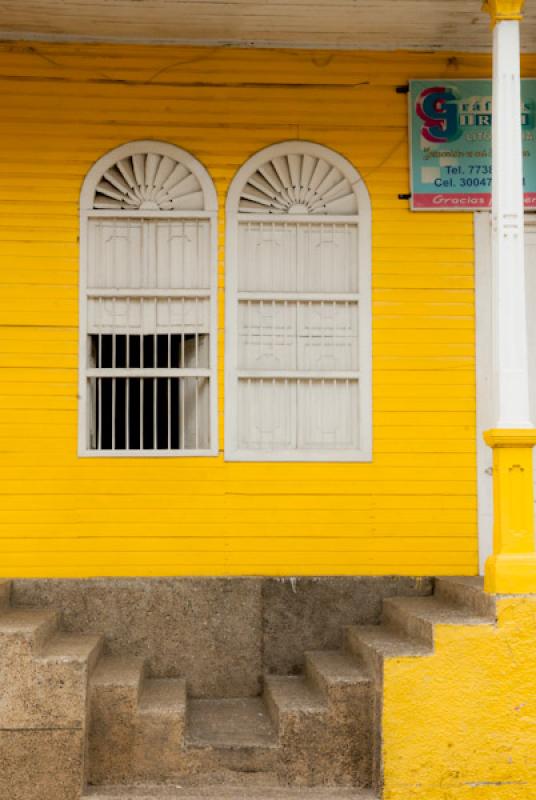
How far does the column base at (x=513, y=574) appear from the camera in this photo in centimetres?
646

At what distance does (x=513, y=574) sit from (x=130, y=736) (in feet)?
8.03

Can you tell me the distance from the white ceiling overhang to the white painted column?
0.98 metres

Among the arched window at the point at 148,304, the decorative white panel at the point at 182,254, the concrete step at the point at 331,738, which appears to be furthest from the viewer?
the decorative white panel at the point at 182,254

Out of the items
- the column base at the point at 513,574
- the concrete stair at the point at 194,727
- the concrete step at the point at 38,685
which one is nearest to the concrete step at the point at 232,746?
the concrete stair at the point at 194,727

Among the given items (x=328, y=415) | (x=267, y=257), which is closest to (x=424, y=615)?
(x=328, y=415)

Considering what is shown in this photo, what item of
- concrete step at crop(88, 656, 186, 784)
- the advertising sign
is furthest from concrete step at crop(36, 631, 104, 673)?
the advertising sign

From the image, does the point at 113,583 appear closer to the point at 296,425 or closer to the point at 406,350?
the point at 296,425

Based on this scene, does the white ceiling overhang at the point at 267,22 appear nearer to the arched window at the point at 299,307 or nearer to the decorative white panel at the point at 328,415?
the arched window at the point at 299,307

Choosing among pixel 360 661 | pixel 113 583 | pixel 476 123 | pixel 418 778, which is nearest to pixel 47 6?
pixel 476 123

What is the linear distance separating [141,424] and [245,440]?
737 millimetres

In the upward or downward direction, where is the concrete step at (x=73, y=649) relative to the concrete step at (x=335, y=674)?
upward

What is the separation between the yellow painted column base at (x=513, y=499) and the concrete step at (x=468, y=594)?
0.29 ft

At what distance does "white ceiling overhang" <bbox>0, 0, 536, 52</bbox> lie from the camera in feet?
24.7

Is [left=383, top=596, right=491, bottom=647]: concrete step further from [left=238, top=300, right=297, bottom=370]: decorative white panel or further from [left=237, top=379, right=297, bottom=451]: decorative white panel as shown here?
[left=238, top=300, right=297, bottom=370]: decorative white panel
